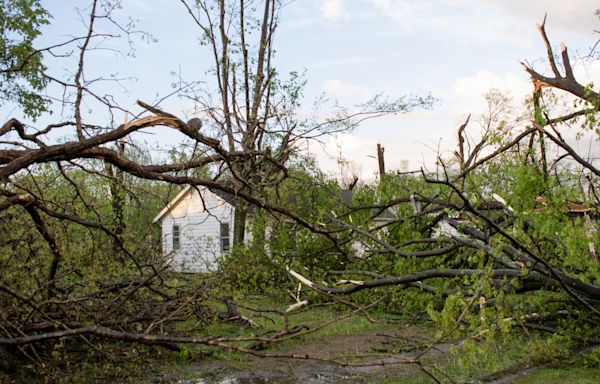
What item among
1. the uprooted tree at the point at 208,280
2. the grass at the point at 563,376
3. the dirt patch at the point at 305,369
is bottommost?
the grass at the point at 563,376

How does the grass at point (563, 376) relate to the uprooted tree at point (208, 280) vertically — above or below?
below

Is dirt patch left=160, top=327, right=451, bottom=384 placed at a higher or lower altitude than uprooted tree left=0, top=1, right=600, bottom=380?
lower

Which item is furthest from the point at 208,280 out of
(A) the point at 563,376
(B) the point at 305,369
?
(A) the point at 563,376

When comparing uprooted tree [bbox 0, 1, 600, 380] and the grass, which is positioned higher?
uprooted tree [bbox 0, 1, 600, 380]

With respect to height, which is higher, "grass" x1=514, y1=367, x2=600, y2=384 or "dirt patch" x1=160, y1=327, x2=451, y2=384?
"dirt patch" x1=160, y1=327, x2=451, y2=384

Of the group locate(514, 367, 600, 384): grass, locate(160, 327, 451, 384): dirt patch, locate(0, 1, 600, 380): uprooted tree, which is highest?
locate(0, 1, 600, 380): uprooted tree

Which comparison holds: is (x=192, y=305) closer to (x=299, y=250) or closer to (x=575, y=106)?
(x=575, y=106)

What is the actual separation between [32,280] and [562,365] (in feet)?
18.3

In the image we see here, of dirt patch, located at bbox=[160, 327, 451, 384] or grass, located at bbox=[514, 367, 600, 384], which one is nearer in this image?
grass, located at bbox=[514, 367, 600, 384]

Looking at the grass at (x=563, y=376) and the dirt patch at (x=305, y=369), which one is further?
the dirt patch at (x=305, y=369)

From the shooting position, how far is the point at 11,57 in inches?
743

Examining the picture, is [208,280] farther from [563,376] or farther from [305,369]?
[563,376]

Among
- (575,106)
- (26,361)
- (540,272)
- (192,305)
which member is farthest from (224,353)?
(575,106)

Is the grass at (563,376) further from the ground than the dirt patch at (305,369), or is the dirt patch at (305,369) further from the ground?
the dirt patch at (305,369)
